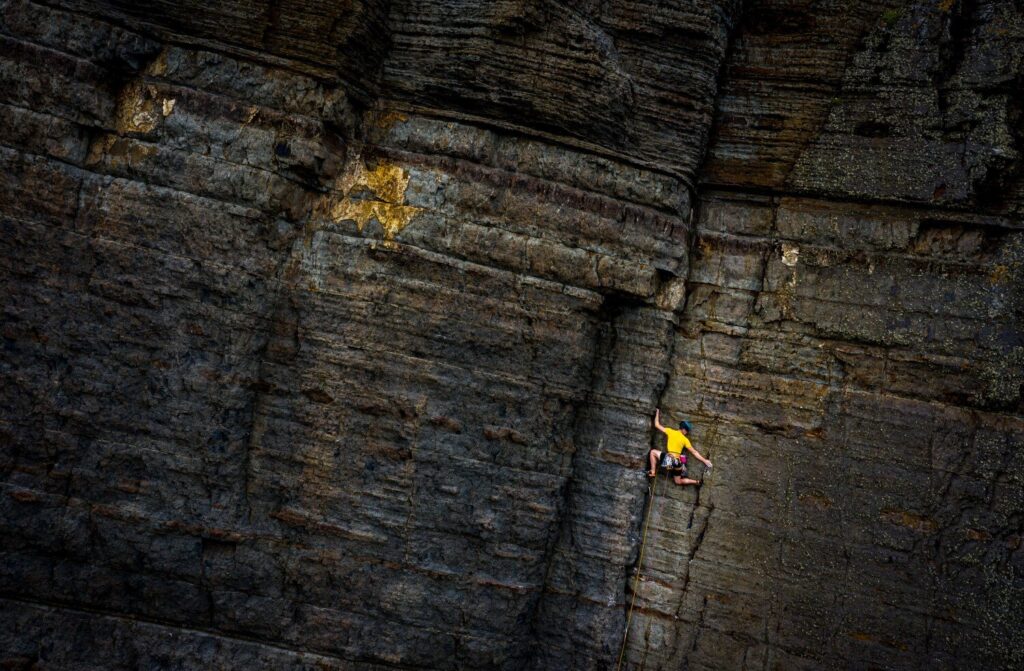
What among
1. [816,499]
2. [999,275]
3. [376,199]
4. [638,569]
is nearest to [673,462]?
[638,569]

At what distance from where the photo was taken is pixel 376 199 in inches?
237

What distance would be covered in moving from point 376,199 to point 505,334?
6.00 ft

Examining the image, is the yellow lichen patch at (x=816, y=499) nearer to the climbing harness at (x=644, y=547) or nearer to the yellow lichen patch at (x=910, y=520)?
the yellow lichen patch at (x=910, y=520)

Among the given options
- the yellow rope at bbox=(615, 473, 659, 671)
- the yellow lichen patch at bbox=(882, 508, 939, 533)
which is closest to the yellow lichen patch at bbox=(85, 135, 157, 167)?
the yellow rope at bbox=(615, 473, 659, 671)

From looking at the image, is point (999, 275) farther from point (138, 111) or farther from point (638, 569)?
A: point (138, 111)

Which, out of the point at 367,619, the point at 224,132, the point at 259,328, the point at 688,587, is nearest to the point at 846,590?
the point at 688,587

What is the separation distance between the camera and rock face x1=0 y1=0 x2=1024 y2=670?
18.2 feet

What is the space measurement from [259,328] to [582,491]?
362 centimetres

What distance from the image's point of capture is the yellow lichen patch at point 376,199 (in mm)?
5965

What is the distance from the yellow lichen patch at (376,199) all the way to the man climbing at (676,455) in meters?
3.33

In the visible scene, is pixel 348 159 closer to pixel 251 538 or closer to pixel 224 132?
pixel 224 132

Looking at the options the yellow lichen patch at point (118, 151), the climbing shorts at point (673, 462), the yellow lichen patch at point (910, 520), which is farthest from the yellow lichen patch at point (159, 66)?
the yellow lichen patch at point (910, 520)

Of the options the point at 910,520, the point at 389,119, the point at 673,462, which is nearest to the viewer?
the point at 910,520

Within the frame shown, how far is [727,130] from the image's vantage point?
6746mm
